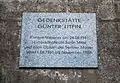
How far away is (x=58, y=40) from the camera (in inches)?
198

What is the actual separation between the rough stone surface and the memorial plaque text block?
0.31 feet

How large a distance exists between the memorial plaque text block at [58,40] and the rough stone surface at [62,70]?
94 mm

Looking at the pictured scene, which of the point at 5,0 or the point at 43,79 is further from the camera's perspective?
the point at 5,0

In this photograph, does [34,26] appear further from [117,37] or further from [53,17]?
[117,37]

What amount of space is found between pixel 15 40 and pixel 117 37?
1627mm

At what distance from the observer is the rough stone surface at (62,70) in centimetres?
488

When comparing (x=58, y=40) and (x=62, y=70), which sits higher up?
(x=58, y=40)

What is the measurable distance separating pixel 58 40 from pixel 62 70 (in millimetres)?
477

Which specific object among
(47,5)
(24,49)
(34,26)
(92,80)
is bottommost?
(92,80)

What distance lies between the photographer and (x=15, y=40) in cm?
509

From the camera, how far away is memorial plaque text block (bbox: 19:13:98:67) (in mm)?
4934

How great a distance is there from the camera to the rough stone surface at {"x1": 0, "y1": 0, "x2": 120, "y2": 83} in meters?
4.88

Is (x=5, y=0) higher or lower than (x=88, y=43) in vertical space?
higher

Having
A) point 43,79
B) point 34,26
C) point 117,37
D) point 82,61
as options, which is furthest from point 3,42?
point 117,37
